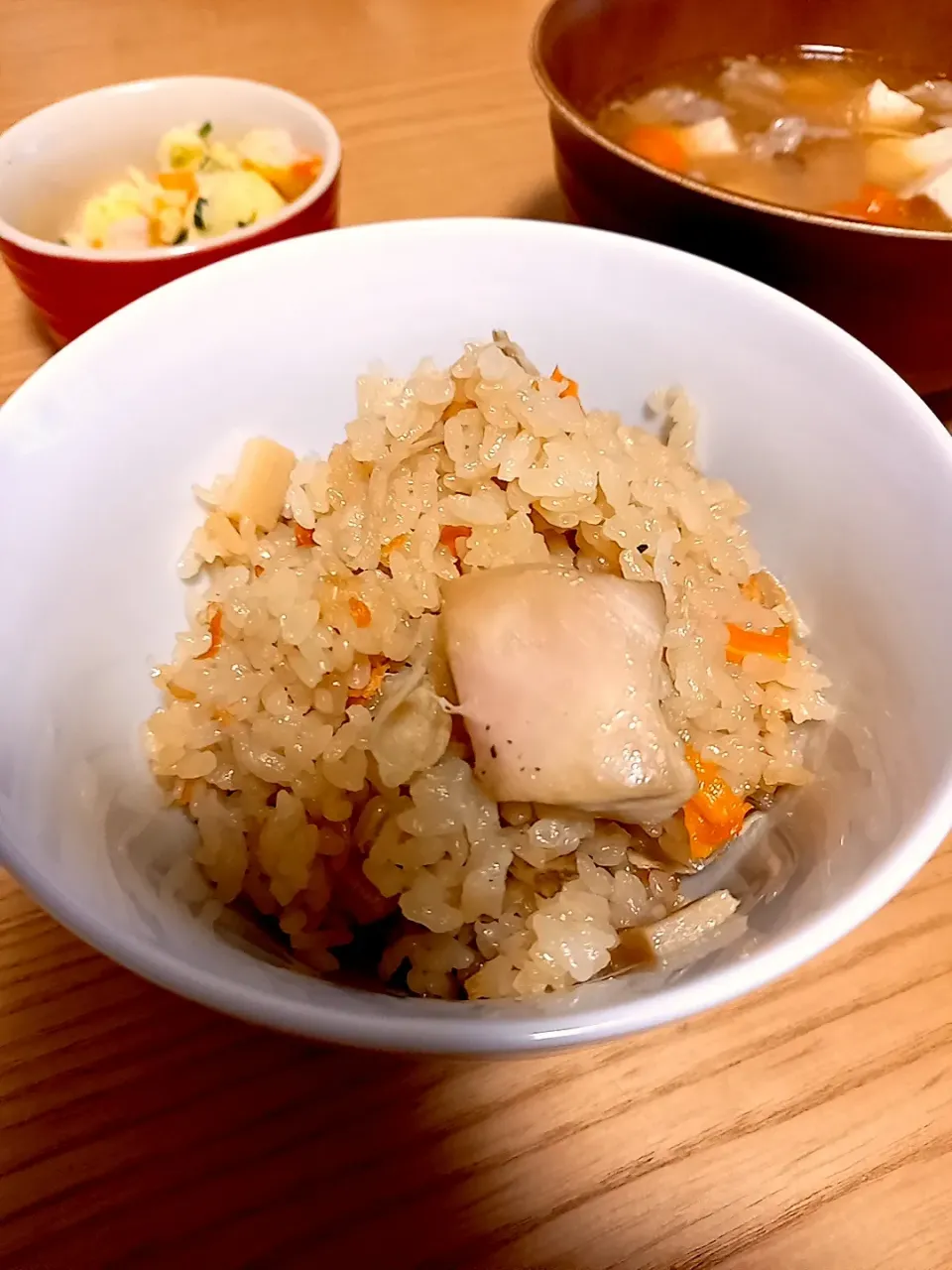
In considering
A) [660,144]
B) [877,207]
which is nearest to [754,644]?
[877,207]

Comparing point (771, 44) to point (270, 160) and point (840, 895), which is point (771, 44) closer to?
point (270, 160)

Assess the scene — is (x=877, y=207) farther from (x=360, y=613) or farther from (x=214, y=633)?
(x=214, y=633)

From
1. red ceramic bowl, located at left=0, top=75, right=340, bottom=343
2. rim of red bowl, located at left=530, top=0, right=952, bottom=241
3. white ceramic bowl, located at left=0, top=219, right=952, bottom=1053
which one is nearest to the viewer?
white ceramic bowl, located at left=0, top=219, right=952, bottom=1053

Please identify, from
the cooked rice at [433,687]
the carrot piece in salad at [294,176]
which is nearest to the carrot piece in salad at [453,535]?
the cooked rice at [433,687]

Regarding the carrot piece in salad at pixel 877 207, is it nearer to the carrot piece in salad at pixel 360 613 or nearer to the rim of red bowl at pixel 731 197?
the rim of red bowl at pixel 731 197

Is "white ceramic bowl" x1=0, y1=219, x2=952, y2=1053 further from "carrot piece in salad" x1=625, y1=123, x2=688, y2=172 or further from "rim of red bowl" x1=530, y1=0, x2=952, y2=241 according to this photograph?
"carrot piece in salad" x1=625, y1=123, x2=688, y2=172

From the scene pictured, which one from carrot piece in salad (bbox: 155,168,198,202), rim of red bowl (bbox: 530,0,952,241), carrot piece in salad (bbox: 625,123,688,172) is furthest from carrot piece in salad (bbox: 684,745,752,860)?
carrot piece in salad (bbox: 155,168,198,202)
